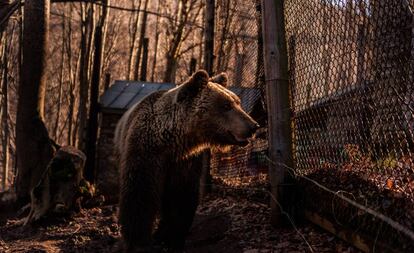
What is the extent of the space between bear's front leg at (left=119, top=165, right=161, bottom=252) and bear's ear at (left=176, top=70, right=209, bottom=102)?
0.86m

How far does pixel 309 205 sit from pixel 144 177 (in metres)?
1.48

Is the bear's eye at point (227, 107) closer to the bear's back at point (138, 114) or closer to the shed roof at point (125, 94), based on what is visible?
the bear's back at point (138, 114)

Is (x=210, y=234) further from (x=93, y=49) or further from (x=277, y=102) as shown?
(x=93, y=49)

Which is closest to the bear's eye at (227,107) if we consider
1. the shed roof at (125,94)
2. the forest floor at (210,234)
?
the forest floor at (210,234)

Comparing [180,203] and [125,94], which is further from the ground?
[125,94]

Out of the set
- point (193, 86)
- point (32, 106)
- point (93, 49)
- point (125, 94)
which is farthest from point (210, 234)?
point (93, 49)

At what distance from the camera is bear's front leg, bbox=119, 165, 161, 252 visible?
4.60 meters

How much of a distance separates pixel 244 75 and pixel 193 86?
2459mm

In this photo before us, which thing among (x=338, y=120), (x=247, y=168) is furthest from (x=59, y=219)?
(x=338, y=120)

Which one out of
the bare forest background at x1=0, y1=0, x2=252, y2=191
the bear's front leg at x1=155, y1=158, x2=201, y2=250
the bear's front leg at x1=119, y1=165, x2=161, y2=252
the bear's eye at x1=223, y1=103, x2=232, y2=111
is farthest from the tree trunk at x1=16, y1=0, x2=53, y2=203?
the bear's eye at x1=223, y1=103, x2=232, y2=111

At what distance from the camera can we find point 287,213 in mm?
4523

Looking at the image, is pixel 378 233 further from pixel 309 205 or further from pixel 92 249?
pixel 92 249

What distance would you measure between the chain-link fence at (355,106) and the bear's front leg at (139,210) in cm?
136

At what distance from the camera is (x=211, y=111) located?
4.87 meters
